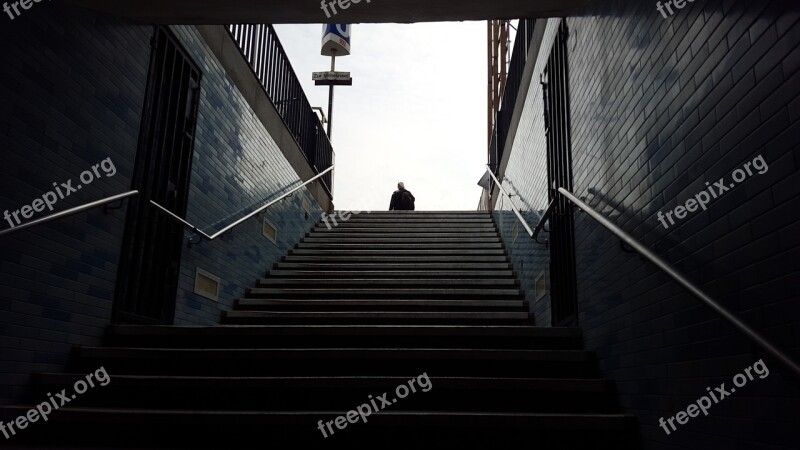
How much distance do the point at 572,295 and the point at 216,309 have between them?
2.95 meters

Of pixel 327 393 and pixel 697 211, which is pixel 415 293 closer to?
pixel 327 393

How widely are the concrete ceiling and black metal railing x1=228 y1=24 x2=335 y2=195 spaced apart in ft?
6.54

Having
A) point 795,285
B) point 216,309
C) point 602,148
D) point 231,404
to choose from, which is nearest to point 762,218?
point 795,285

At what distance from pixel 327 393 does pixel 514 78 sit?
5.99m

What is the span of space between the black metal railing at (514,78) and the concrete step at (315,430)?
452 cm

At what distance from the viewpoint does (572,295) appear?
12.9ft

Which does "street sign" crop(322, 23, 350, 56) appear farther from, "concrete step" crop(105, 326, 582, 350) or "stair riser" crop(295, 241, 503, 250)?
"concrete step" crop(105, 326, 582, 350)

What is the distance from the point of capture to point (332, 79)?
42.1ft

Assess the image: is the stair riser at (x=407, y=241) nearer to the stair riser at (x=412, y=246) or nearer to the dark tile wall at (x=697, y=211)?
the stair riser at (x=412, y=246)

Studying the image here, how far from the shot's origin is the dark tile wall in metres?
1.69

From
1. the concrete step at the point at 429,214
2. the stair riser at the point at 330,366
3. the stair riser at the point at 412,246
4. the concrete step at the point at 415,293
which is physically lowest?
the stair riser at the point at 330,366

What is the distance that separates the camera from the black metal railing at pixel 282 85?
6.56 m

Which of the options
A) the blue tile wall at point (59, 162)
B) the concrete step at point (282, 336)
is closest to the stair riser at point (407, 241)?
the concrete step at point (282, 336)

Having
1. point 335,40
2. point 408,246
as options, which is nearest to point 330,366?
point 408,246
